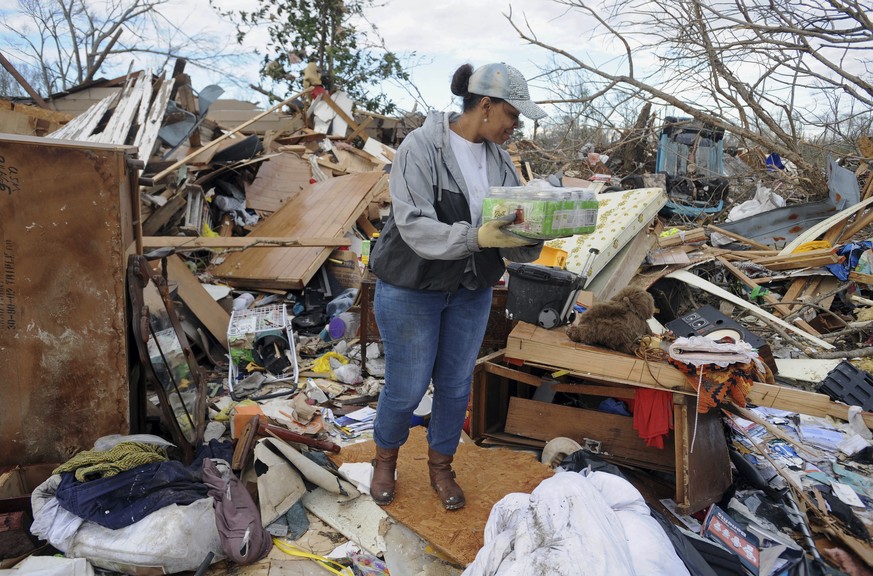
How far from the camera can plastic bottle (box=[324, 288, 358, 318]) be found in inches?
219

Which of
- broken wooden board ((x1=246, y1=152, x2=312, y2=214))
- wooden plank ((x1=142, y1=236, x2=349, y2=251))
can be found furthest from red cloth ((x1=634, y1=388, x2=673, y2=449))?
broken wooden board ((x1=246, y1=152, x2=312, y2=214))

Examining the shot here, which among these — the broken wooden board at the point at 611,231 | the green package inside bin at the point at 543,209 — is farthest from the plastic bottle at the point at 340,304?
the green package inside bin at the point at 543,209

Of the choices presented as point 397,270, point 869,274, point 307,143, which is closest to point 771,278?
point 869,274

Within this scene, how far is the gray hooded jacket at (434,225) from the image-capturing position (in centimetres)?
198

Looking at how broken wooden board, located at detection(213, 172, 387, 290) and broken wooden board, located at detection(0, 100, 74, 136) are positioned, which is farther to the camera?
broken wooden board, located at detection(0, 100, 74, 136)

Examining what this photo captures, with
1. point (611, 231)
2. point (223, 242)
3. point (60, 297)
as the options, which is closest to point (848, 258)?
point (611, 231)

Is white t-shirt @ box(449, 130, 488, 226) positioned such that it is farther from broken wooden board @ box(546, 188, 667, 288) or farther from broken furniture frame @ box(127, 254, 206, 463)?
broken wooden board @ box(546, 188, 667, 288)

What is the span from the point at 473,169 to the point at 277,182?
583cm

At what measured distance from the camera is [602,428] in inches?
123

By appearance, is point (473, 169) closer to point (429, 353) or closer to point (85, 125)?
point (429, 353)

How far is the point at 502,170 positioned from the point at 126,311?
183 cm

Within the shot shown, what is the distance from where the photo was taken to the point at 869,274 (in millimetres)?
5195

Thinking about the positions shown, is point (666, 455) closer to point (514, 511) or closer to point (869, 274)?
point (514, 511)

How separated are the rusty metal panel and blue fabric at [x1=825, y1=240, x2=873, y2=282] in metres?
5.67
